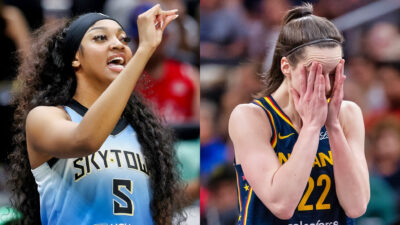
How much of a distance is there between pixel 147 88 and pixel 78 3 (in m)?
3.28

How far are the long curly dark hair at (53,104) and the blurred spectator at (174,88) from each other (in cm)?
237

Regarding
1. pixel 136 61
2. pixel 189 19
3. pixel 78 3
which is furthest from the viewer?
pixel 189 19

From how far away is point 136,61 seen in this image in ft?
7.93

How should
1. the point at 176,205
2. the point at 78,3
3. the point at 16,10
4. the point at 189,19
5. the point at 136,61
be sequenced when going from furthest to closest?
1. the point at 189,19
2. the point at 78,3
3. the point at 16,10
4. the point at 176,205
5. the point at 136,61

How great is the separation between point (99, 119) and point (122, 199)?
427 mm

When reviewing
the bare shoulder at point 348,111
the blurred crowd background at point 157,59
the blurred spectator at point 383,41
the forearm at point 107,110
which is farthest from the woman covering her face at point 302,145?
the blurred spectator at point 383,41

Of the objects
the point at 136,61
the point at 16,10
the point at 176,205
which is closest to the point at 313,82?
the point at 136,61

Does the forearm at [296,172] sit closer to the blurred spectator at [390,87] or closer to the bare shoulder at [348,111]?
the bare shoulder at [348,111]

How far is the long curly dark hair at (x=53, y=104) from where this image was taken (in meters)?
2.80

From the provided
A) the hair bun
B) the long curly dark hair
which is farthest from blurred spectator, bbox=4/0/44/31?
the hair bun

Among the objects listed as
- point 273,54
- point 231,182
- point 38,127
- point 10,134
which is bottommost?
point 231,182

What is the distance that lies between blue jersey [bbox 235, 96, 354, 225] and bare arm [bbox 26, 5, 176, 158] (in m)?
0.62

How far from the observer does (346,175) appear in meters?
2.65

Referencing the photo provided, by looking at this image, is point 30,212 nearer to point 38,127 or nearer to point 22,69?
point 38,127
